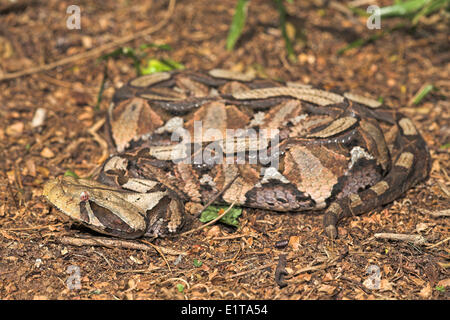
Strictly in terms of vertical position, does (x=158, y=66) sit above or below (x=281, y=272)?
above

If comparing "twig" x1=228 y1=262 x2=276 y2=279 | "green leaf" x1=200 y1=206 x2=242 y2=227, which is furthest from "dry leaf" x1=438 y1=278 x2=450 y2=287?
"green leaf" x1=200 y1=206 x2=242 y2=227

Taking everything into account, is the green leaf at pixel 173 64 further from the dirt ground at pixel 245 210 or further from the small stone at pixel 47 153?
the small stone at pixel 47 153

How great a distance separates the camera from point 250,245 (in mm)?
5812

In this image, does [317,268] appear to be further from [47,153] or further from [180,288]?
[47,153]

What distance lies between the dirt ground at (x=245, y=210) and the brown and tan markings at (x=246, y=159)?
0.28m

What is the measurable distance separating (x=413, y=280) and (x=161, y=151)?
3.60m

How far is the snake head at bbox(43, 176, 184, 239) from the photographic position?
564cm

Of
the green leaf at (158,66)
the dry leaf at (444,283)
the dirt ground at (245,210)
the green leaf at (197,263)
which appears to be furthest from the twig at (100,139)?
the dry leaf at (444,283)

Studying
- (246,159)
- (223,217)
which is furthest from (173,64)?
(223,217)

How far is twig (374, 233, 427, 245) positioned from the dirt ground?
70mm

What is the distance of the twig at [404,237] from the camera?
5570mm

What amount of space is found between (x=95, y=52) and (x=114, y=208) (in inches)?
190

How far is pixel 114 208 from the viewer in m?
5.73
